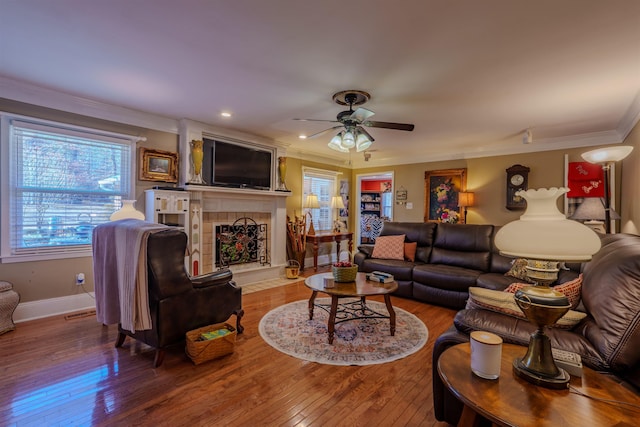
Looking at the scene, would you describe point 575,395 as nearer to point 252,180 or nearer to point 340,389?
point 340,389

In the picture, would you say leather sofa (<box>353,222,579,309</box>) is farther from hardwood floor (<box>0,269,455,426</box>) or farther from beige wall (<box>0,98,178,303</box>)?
beige wall (<box>0,98,178,303</box>)

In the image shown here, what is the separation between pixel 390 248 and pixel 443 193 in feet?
7.30

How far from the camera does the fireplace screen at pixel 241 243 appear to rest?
4.71m

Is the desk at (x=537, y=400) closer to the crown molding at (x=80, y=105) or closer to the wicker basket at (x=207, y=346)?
the wicker basket at (x=207, y=346)

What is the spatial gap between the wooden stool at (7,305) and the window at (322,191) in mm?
4377

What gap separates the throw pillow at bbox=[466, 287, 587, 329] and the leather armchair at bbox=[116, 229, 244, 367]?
6.77 feet

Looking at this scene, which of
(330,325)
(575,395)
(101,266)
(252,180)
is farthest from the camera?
(252,180)

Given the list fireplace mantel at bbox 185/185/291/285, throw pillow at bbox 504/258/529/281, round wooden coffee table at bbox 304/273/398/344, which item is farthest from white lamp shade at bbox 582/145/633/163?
fireplace mantel at bbox 185/185/291/285

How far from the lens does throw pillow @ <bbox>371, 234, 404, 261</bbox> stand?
15.0 feet

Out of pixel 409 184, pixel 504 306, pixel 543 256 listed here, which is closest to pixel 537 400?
pixel 543 256

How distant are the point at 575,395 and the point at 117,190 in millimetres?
4466

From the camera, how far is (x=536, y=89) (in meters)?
2.94

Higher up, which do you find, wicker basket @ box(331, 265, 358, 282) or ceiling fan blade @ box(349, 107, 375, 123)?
ceiling fan blade @ box(349, 107, 375, 123)

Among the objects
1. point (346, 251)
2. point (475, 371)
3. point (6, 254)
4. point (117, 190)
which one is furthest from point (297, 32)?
point (346, 251)
